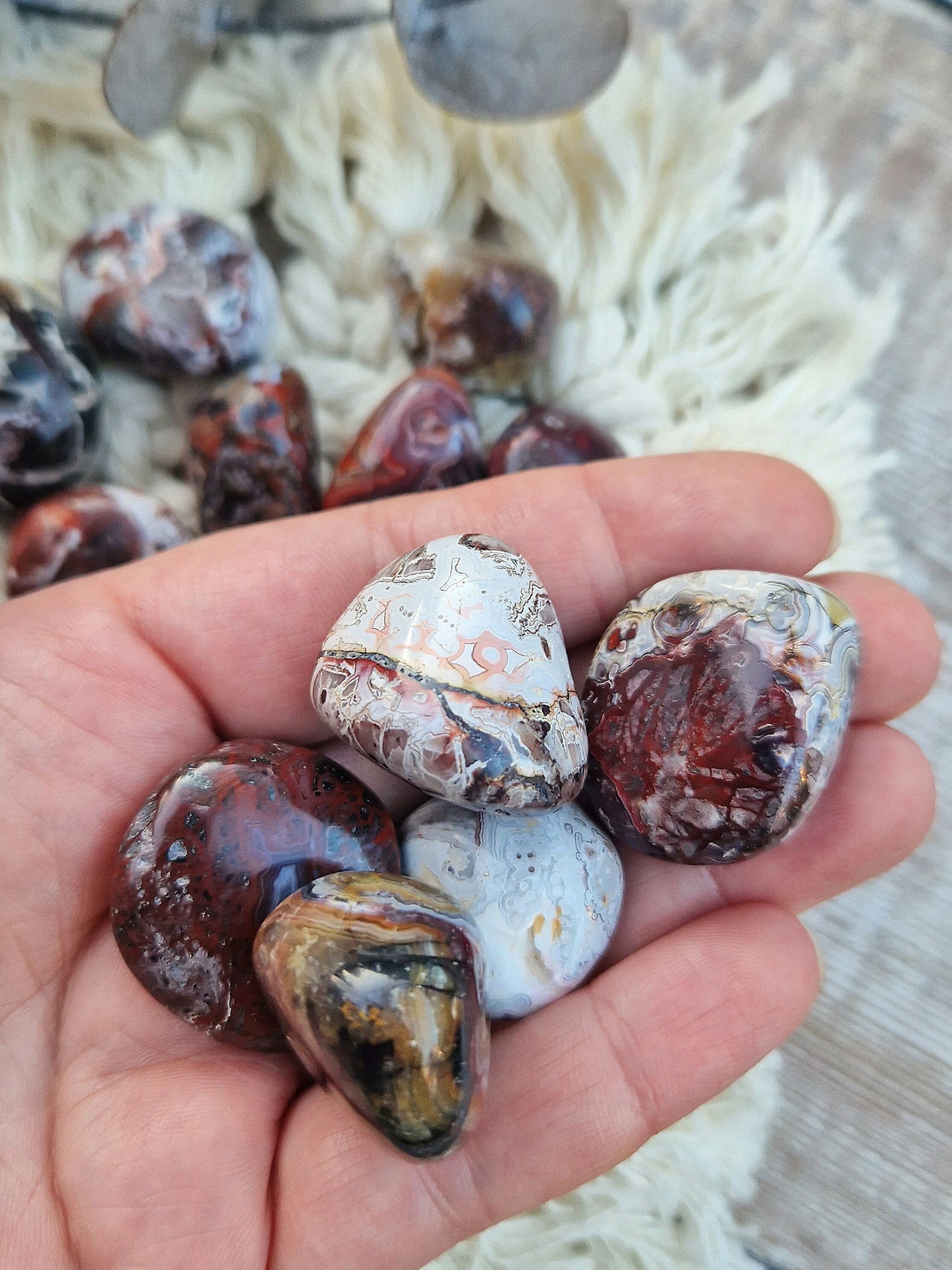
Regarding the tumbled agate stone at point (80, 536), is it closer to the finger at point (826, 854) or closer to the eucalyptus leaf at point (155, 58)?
the eucalyptus leaf at point (155, 58)

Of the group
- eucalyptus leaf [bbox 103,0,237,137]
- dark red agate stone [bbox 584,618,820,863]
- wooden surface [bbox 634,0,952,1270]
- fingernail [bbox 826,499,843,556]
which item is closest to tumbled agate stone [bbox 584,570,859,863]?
dark red agate stone [bbox 584,618,820,863]

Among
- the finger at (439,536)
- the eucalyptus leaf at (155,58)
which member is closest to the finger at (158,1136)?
the finger at (439,536)

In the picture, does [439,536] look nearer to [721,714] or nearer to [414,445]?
[414,445]

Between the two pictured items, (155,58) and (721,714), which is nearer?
(721,714)

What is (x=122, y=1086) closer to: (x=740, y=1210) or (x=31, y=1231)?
(x=31, y=1231)

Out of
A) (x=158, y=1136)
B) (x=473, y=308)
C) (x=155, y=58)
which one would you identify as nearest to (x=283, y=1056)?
(x=158, y=1136)

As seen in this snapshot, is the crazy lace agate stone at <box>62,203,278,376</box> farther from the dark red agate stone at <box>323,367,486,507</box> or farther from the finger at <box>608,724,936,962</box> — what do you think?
the finger at <box>608,724,936,962</box>

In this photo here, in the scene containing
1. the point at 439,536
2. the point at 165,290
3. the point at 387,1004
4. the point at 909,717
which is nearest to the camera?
the point at 387,1004
